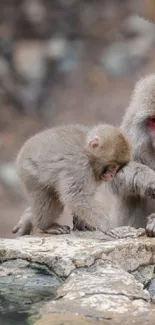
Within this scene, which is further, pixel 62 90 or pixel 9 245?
pixel 62 90

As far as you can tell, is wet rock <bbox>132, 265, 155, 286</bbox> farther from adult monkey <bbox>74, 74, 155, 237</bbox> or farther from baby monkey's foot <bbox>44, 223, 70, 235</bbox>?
baby monkey's foot <bbox>44, 223, 70, 235</bbox>

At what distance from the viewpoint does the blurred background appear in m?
10.7

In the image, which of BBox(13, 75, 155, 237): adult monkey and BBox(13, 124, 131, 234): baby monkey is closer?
BBox(13, 124, 131, 234): baby monkey

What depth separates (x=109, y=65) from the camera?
36.6ft

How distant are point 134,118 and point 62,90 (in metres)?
5.74

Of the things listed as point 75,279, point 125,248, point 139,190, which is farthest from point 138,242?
point 139,190

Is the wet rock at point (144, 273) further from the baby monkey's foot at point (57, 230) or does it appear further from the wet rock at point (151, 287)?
the baby monkey's foot at point (57, 230)

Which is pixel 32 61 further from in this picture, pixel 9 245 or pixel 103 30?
pixel 9 245

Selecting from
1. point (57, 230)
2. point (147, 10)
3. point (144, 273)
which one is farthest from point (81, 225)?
point (147, 10)

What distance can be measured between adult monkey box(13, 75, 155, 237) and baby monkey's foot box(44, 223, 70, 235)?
114mm

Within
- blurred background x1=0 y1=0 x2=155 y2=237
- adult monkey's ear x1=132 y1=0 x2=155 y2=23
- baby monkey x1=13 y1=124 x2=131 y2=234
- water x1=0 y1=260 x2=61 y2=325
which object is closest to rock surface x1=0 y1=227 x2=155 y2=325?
water x1=0 y1=260 x2=61 y2=325

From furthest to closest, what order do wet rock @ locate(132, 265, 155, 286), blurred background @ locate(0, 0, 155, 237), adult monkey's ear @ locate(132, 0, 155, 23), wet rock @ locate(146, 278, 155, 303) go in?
adult monkey's ear @ locate(132, 0, 155, 23)
blurred background @ locate(0, 0, 155, 237)
wet rock @ locate(132, 265, 155, 286)
wet rock @ locate(146, 278, 155, 303)

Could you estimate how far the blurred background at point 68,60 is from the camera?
10.7 m

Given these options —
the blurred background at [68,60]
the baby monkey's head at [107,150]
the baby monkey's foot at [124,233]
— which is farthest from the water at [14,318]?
the blurred background at [68,60]
